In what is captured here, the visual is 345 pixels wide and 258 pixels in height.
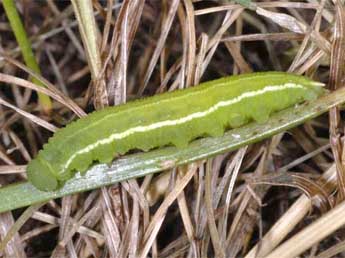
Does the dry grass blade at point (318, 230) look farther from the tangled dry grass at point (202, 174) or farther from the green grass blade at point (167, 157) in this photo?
the green grass blade at point (167, 157)

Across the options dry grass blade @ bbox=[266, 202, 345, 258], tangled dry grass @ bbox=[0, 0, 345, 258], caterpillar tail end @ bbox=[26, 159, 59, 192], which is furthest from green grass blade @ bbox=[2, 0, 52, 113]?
dry grass blade @ bbox=[266, 202, 345, 258]

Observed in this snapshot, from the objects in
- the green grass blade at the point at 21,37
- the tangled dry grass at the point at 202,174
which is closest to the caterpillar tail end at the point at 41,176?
the tangled dry grass at the point at 202,174

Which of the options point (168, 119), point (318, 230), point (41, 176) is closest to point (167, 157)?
point (168, 119)

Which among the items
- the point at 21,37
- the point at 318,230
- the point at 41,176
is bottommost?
the point at 318,230

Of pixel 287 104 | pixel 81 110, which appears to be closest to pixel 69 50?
pixel 81 110

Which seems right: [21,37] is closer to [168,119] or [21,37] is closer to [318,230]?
[168,119]

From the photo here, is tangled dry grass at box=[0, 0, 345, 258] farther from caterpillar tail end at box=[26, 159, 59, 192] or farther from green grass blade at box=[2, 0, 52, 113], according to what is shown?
caterpillar tail end at box=[26, 159, 59, 192]
